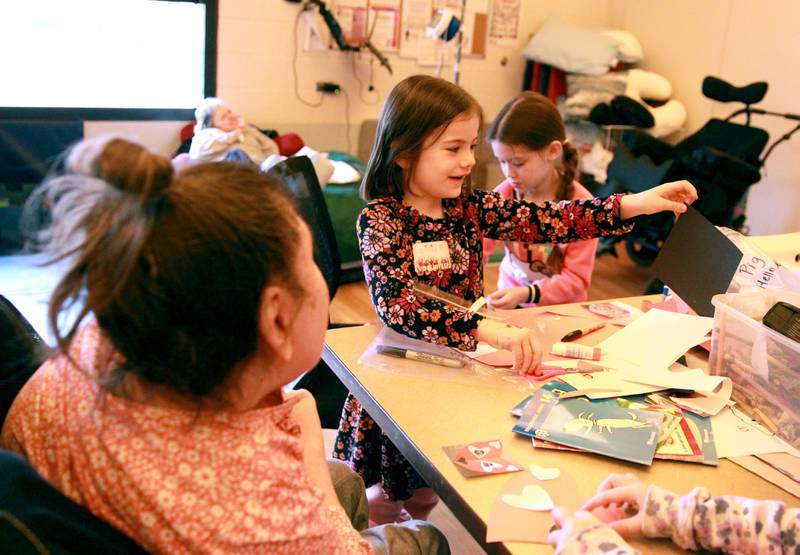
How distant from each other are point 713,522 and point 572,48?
15.2 feet

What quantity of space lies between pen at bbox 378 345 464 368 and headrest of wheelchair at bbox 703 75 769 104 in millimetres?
3234

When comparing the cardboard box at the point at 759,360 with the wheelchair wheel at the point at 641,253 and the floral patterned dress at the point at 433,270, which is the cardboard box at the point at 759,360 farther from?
the wheelchair wheel at the point at 641,253

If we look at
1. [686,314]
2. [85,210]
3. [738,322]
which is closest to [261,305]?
[85,210]

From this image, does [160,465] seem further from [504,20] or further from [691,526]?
[504,20]

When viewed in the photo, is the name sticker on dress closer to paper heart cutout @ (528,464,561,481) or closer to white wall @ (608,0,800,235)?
paper heart cutout @ (528,464,561,481)

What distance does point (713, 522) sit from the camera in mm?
924

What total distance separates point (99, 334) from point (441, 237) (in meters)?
0.98

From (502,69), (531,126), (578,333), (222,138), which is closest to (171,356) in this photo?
(578,333)

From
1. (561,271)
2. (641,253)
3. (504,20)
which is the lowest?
(641,253)

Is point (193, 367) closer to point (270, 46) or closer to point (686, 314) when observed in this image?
point (686, 314)

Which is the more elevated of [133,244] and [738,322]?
[133,244]

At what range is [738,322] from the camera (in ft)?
4.22

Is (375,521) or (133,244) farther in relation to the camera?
(375,521)

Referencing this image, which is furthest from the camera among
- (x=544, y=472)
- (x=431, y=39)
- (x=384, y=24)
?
(x=431, y=39)
